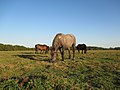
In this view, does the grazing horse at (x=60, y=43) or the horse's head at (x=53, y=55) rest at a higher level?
the grazing horse at (x=60, y=43)

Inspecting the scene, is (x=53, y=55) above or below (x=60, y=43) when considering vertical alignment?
below

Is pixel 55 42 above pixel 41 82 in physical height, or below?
above

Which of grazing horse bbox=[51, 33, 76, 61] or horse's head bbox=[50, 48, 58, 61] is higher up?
grazing horse bbox=[51, 33, 76, 61]

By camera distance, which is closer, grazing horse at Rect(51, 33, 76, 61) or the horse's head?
the horse's head

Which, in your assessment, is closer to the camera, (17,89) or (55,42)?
(17,89)

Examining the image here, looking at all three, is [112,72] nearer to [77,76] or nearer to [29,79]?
[77,76]

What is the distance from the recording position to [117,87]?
32.8 ft

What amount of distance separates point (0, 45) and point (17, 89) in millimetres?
53514

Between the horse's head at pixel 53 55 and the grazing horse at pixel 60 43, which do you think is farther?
the grazing horse at pixel 60 43

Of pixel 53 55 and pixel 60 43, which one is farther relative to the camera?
pixel 60 43

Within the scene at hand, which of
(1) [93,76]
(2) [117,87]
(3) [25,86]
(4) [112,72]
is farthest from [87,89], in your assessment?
(4) [112,72]

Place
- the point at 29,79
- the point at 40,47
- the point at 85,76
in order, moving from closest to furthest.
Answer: the point at 29,79 < the point at 85,76 < the point at 40,47

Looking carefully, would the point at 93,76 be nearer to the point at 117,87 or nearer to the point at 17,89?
the point at 117,87

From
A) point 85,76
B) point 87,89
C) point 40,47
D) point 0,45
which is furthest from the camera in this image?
point 0,45
